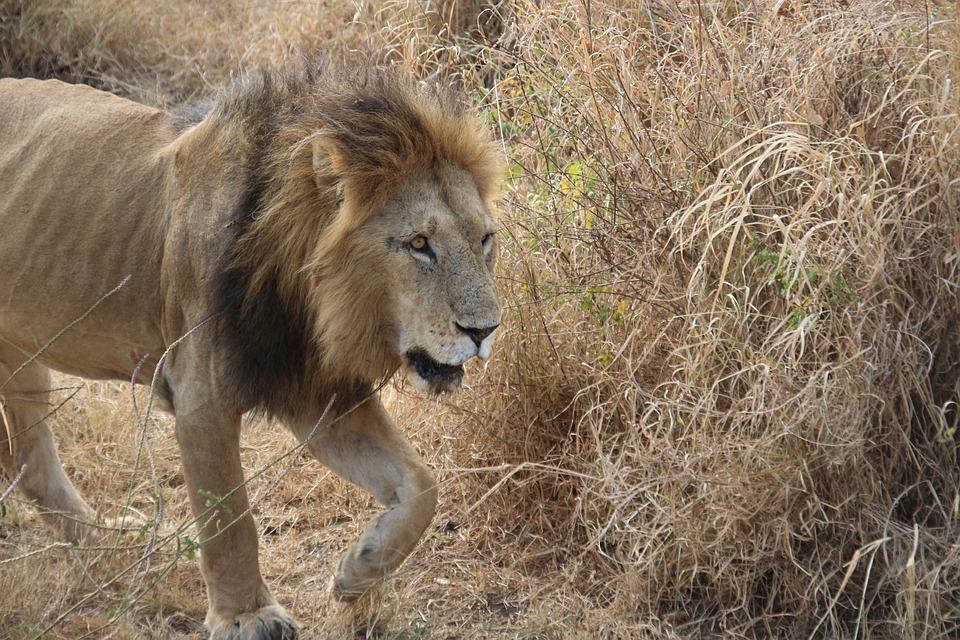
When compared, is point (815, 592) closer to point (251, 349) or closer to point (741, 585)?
point (741, 585)

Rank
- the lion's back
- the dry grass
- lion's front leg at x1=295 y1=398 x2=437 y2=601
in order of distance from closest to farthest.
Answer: the dry grass → lion's front leg at x1=295 y1=398 x2=437 y2=601 → the lion's back

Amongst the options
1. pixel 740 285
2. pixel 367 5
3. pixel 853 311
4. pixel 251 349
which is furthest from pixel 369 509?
pixel 367 5

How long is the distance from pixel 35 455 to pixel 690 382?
2.32m

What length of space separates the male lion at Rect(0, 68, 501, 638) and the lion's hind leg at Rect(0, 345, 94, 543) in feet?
1.09

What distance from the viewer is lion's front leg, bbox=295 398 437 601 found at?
338 centimetres

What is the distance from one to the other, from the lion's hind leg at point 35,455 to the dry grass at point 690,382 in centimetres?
18

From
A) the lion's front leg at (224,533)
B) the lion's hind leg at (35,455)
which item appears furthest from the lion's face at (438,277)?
the lion's hind leg at (35,455)

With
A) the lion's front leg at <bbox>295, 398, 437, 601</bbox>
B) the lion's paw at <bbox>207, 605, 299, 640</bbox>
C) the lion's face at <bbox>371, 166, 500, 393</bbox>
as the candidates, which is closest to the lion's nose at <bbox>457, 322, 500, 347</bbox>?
the lion's face at <bbox>371, 166, 500, 393</bbox>

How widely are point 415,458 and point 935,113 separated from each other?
182 centimetres

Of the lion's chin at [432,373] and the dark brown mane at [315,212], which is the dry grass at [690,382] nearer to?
the lion's chin at [432,373]

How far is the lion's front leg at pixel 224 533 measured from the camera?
3268 mm

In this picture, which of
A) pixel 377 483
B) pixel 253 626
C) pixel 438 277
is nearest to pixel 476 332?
pixel 438 277

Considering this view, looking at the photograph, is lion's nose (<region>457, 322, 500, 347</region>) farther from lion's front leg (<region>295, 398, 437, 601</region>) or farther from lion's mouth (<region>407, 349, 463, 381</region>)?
lion's front leg (<region>295, 398, 437, 601</region>)

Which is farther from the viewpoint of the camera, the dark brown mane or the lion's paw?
the lion's paw
